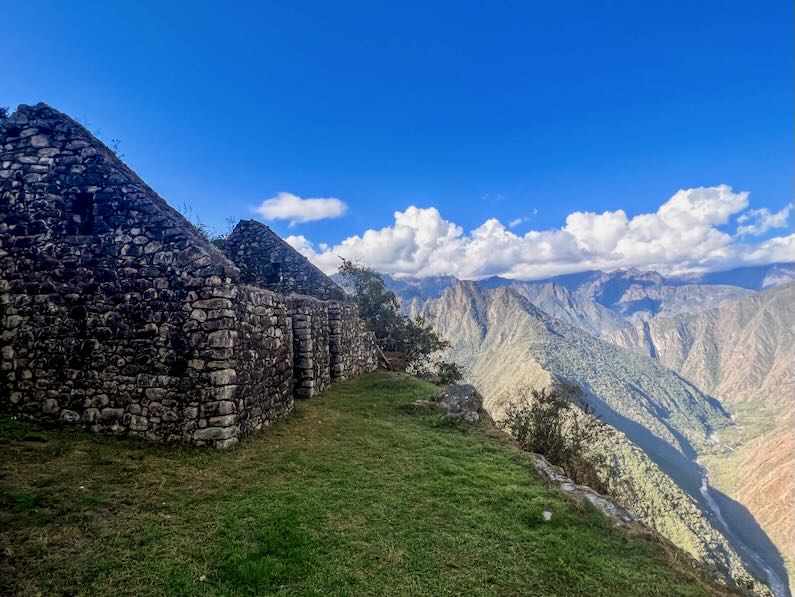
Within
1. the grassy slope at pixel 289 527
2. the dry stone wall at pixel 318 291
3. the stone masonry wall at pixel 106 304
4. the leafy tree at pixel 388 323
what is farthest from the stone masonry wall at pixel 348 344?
the grassy slope at pixel 289 527

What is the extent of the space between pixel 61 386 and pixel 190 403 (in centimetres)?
265

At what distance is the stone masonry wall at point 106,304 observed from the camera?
8273 mm

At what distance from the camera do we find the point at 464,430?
11.7 meters

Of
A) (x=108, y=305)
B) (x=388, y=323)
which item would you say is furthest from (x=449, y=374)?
(x=108, y=305)

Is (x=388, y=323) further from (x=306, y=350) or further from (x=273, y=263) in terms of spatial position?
(x=306, y=350)

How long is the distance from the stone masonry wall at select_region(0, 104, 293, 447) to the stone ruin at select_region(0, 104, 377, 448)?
21 millimetres

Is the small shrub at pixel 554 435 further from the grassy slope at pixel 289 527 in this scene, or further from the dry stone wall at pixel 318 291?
the dry stone wall at pixel 318 291

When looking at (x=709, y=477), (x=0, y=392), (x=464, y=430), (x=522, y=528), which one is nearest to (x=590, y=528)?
(x=522, y=528)

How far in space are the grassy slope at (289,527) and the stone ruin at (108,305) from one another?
670 millimetres

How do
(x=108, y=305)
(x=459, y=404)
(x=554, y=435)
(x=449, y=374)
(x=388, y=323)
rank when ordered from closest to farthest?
(x=108, y=305) < (x=554, y=435) < (x=459, y=404) < (x=449, y=374) < (x=388, y=323)

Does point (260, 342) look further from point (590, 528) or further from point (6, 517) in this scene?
point (590, 528)

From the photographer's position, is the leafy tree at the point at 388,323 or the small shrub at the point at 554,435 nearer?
the small shrub at the point at 554,435

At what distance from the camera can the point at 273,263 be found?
64.7 feet

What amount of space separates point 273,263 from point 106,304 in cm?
1126
